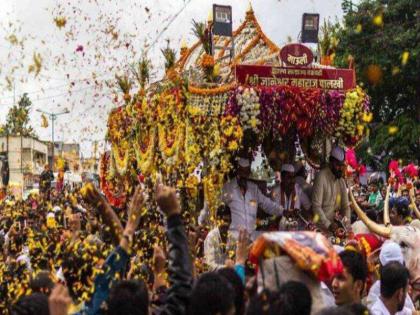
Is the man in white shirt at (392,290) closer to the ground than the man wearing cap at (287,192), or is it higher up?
closer to the ground

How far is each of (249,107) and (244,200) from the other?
103cm

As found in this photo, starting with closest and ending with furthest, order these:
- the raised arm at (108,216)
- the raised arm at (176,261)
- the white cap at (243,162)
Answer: the raised arm at (176,261)
the raised arm at (108,216)
the white cap at (243,162)

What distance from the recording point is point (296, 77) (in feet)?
30.8

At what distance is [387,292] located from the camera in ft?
18.4

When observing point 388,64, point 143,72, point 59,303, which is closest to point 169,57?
point 143,72

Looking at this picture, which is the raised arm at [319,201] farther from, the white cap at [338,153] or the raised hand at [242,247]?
the raised hand at [242,247]

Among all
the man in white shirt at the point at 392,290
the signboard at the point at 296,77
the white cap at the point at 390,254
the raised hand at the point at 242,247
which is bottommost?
the man in white shirt at the point at 392,290

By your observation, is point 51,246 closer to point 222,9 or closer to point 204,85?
point 204,85

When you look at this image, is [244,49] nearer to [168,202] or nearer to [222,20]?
[222,20]

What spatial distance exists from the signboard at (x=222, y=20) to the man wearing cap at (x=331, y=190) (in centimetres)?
187

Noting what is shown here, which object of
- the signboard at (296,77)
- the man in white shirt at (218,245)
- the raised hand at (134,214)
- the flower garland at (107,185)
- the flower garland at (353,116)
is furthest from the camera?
the flower garland at (107,185)

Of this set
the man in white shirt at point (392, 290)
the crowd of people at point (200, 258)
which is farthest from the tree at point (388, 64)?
the man in white shirt at point (392, 290)

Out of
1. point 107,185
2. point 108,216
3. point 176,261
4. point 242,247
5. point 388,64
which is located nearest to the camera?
point 176,261

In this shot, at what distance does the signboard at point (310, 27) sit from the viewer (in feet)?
33.9
